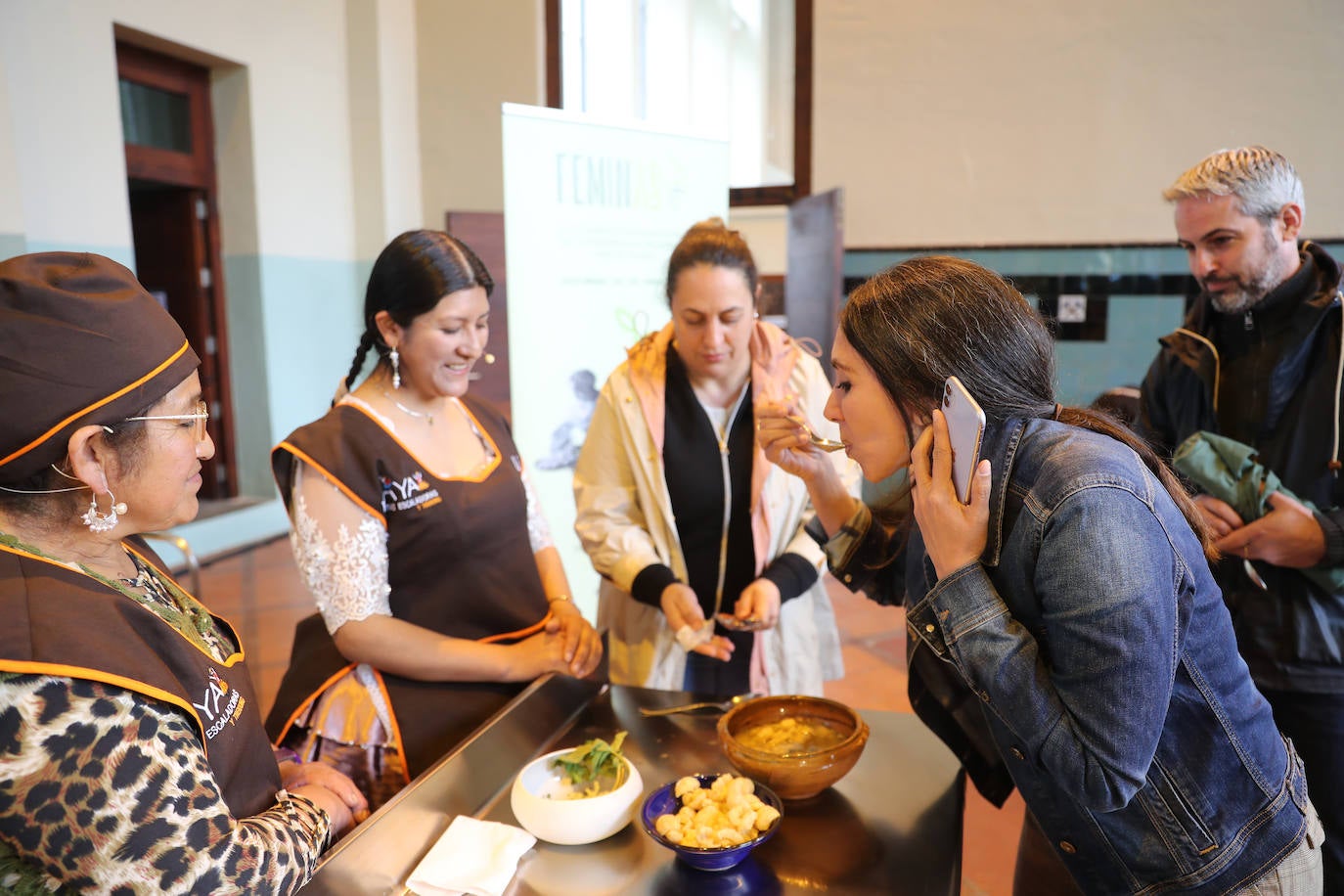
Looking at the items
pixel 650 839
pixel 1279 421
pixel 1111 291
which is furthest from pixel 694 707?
pixel 1111 291

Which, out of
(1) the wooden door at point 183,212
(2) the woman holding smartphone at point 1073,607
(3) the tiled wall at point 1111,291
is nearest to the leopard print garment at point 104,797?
(2) the woman holding smartphone at point 1073,607

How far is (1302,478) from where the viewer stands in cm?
185

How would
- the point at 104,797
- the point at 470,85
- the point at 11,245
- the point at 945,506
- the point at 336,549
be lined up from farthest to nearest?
the point at 470,85, the point at 11,245, the point at 336,549, the point at 945,506, the point at 104,797

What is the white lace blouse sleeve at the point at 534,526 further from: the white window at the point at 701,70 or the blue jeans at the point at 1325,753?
the white window at the point at 701,70

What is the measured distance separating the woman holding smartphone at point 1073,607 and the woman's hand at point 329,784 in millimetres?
817

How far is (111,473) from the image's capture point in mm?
1042

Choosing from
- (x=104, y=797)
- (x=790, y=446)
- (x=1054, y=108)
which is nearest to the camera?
(x=104, y=797)

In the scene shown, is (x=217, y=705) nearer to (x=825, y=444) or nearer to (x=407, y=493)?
(x=407, y=493)

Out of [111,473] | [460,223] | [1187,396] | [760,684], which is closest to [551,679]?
[760,684]

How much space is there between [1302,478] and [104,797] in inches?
81.4

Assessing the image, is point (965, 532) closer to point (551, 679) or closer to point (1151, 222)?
point (551, 679)

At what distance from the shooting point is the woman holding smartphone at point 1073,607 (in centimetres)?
99

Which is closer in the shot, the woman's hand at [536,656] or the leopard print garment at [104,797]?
the leopard print garment at [104,797]

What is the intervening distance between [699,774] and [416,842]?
40 centimetres
